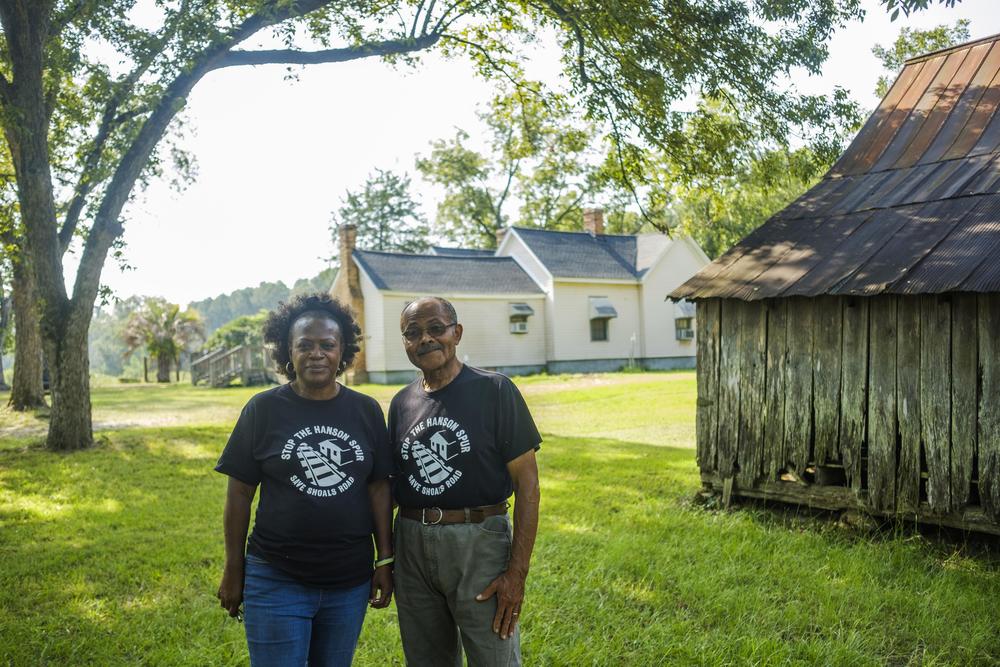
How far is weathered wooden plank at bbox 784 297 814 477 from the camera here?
293 inches

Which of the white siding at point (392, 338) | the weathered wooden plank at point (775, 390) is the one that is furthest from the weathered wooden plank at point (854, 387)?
the white siding at point (392, 338)

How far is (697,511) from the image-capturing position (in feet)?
27.1

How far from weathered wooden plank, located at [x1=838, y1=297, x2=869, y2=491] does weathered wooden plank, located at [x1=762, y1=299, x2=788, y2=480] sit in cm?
61

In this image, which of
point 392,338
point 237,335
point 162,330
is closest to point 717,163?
point 392,338

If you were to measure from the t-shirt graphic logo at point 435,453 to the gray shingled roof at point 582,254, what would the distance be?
2924cm

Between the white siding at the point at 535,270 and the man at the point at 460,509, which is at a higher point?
the white siding at the point at 535,270

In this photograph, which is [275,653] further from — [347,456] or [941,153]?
[941,153]

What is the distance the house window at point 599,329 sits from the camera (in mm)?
33188

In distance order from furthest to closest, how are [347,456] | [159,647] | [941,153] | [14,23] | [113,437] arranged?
1. [113,437]
2. [14,23]
3. [941,153]
4. [159,647]
5. [347,456]

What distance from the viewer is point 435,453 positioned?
120 inches

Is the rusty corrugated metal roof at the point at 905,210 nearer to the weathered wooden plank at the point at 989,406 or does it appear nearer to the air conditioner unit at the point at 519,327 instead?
the weathered wooden plank at the point at 989,406

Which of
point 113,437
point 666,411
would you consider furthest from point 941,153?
point 113,437

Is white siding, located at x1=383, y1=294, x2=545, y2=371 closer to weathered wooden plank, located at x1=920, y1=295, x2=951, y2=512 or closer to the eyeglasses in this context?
weathered wooden plank, located at x1=920, y1=295, x2=951, y2=512

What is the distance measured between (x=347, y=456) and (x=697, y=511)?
20.1ft
